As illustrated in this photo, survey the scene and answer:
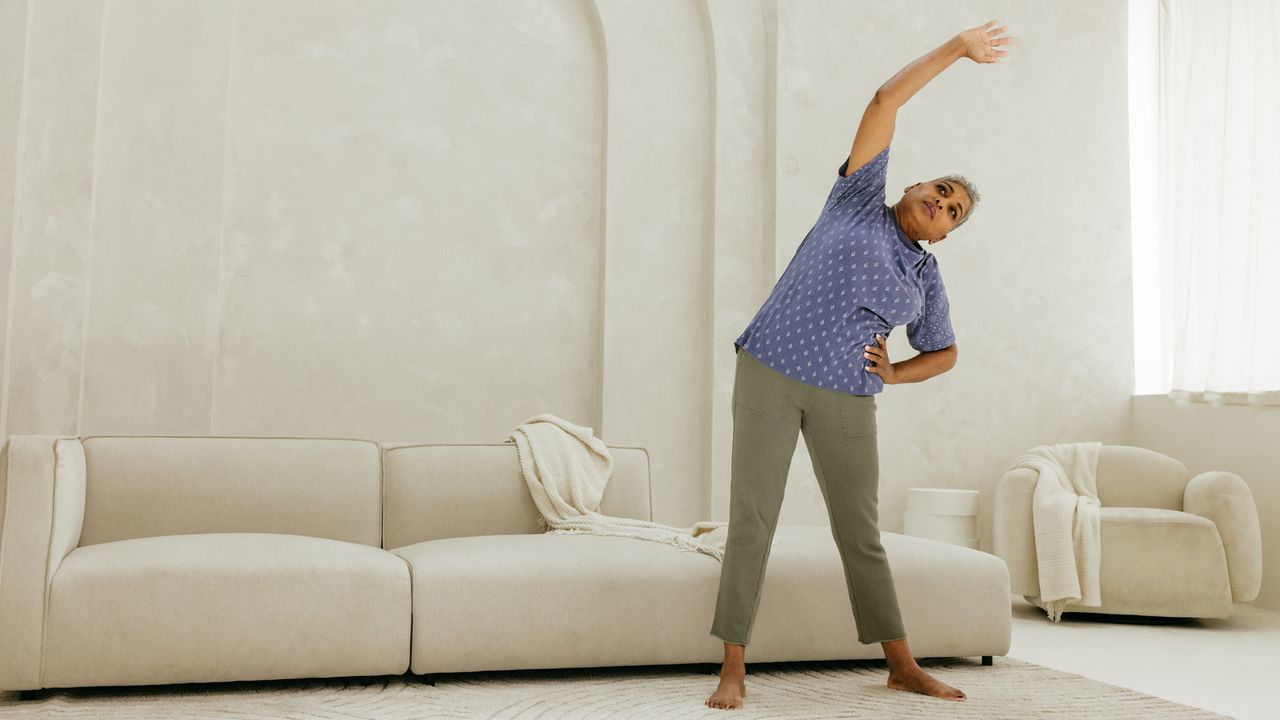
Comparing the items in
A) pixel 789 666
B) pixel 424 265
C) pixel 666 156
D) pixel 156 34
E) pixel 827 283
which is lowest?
pixel 789 666

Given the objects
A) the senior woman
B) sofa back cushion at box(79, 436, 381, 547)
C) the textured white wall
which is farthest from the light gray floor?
sofa back cushion at box(79, 436, 381, 547)

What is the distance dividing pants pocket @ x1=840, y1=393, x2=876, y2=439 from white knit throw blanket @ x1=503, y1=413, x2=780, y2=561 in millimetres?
614

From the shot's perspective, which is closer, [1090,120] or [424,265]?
[424,265]

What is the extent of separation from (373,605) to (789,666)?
113 centimetres

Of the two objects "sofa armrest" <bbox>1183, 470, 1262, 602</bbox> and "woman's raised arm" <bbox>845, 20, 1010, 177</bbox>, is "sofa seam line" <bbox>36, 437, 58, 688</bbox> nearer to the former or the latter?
"woman's raised arm" <bbox>845, 20, 1010, 177</bbox>

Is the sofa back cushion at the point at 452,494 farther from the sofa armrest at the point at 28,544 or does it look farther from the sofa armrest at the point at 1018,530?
the sofa armrest at the point at 1018,530

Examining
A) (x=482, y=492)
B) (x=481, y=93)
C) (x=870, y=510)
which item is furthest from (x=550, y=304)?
(x=870, y=510)

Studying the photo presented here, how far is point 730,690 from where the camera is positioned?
2.32 metres

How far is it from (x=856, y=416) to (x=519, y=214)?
8.36 feet

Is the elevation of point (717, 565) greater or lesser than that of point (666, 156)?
lesser

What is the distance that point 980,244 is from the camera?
499 centimetres

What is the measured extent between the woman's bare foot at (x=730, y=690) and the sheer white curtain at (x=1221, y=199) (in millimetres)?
2979

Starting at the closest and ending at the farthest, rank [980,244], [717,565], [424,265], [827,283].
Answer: [827,283] → [717,565] → [424,265] → [980,244]

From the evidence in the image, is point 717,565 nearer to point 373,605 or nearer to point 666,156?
point 373,605
